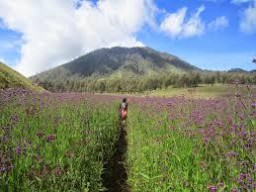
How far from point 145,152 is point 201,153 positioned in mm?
2947

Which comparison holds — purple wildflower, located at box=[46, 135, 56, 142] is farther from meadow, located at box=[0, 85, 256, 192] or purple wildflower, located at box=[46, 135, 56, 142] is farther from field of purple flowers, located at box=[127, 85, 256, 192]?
field of purple flowers, located at box=[127, 85, 256, 192]

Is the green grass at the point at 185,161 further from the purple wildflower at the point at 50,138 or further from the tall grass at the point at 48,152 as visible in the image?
the purple wildflower at the point at 50,138

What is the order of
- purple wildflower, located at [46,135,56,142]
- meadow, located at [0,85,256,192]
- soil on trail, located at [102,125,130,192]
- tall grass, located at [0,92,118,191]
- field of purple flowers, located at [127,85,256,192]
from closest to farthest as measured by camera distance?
field of purple flowers, located at [127,85,256,192] → meadow, located at [0,85,256,192] → tall grass, located at [0,92,118,191] → purple wildflower, located at [46,135,56,142] → soil on trail, located at [102,125,130,192]

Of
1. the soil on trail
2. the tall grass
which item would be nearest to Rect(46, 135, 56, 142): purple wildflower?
the tall grass

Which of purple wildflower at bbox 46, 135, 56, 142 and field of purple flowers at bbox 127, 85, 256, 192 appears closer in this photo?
field of purple flowers at bbox 127, 85, 256, 192

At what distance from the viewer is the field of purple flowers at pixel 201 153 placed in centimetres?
513

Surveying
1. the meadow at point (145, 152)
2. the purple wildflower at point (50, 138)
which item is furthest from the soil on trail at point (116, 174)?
the purple wildflower at point (50, 138)

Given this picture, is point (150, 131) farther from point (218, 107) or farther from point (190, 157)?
point (190, 157)

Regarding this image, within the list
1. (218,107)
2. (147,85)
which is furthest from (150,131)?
(147,85)

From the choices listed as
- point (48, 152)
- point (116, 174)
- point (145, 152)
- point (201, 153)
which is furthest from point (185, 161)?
point (116, 174)

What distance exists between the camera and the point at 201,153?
7.32m

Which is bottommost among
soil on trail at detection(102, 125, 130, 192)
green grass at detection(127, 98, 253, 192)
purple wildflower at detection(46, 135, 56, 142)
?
soil on trail at detection(102, 125, 130, 192)

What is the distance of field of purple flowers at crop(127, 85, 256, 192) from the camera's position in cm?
513

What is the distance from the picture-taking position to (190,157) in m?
7.58
